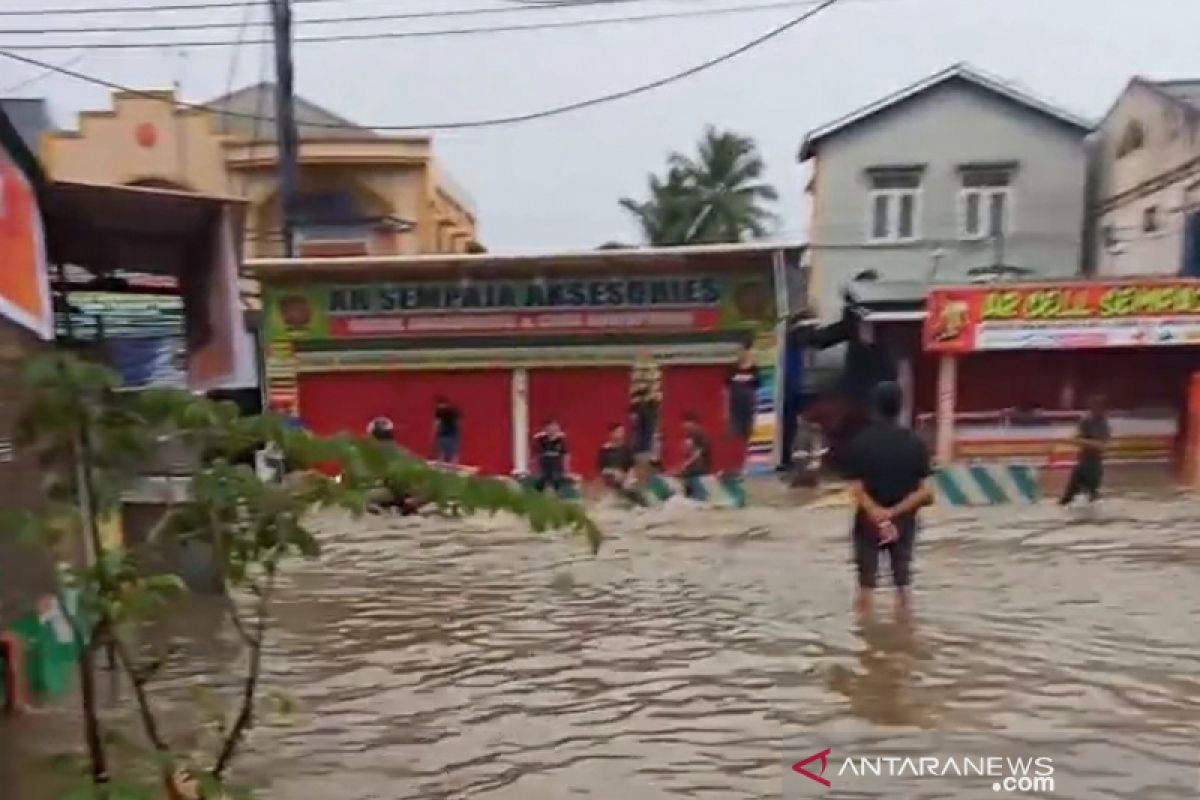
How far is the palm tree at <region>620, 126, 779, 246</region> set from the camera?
39.0 m

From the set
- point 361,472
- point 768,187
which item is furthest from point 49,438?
point 768,187

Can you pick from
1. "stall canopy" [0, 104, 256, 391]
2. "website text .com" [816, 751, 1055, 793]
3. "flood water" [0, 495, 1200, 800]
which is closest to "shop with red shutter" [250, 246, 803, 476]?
"flood water" [0, 495, 1200, 800]

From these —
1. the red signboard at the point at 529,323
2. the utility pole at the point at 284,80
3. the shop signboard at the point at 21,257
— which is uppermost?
the utility pole at the point at 284,80

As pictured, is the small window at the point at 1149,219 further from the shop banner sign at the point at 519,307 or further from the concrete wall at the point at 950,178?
the shop banner sign at the point at 519,307

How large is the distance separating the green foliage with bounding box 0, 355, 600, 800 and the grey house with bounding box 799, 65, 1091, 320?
1003 inches

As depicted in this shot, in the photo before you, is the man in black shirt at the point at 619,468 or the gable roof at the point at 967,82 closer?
the man in black shirt at the point at 619,468

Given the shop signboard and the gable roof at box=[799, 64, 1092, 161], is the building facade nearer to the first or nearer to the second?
the gable roof at box=[799, 64, 1092, 161]

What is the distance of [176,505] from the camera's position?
3.57 meters

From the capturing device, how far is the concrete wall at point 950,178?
91.8ft

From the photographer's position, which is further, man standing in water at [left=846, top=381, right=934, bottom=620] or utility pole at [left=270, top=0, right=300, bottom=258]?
utility pole at [left=270, top=0, right=300, bottom=258]

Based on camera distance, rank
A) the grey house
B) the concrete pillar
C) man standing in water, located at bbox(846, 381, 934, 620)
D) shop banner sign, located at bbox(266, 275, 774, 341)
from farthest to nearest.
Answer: the grey house, the concrete pillar, shop banner sign, located at bbox(266, 275, 774, 341), man standing in water, located at bbox(846, 381, 934, 620)

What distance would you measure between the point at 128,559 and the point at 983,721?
4.74 metres

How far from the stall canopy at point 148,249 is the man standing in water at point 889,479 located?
12.5ft

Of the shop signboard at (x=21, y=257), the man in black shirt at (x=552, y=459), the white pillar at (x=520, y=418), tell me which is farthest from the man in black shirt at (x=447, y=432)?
the shop signboard at (x=21, y=257)
